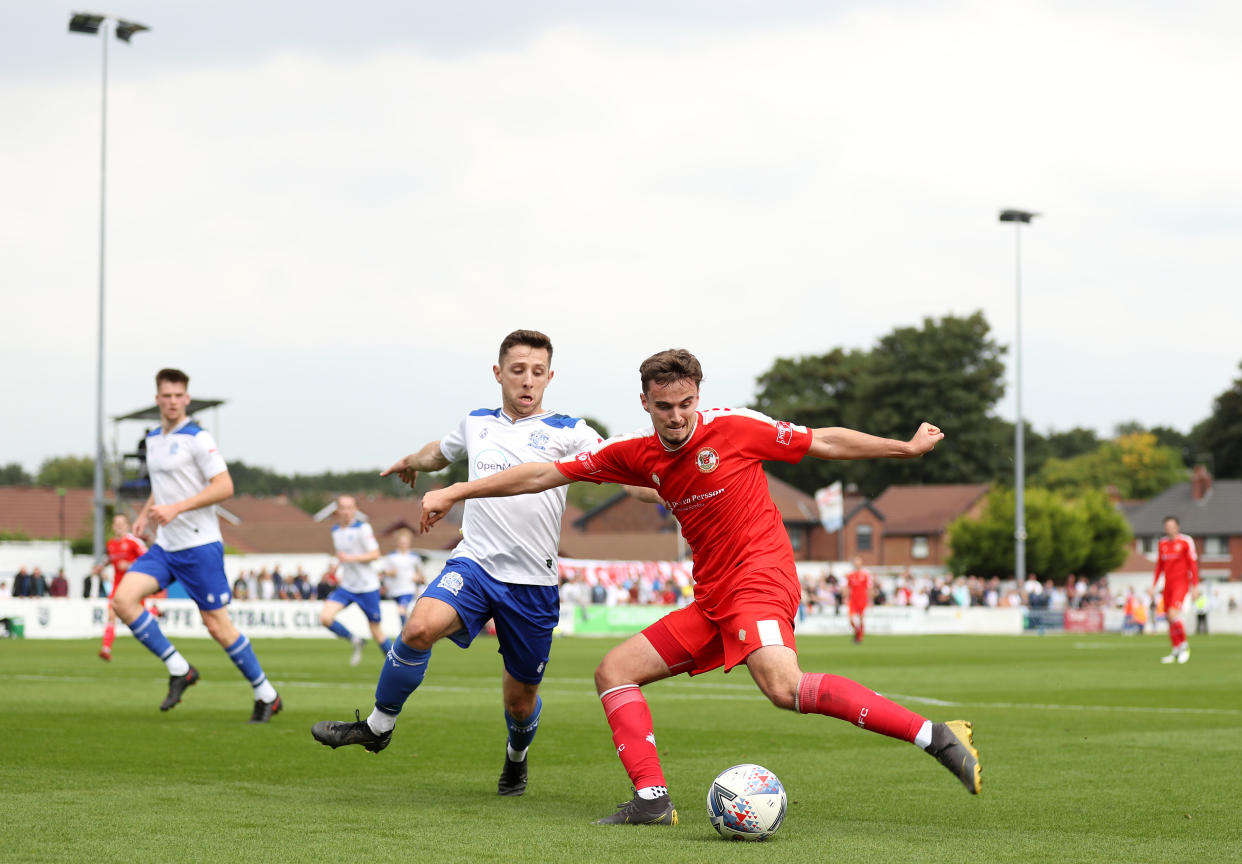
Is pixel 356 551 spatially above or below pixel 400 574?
above

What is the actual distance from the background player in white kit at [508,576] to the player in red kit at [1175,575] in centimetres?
1985

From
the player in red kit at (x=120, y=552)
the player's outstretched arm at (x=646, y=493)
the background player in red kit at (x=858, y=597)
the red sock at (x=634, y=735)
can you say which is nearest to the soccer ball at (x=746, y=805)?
the red sock at (x=634, y=735)

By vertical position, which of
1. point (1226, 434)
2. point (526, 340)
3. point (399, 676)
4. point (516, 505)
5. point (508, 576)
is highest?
point (1226, 434)

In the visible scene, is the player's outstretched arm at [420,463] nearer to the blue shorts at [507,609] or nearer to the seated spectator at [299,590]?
the blue shorts at [507,609]

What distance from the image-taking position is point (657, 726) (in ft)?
41.6

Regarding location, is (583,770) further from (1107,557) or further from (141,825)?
(1107,557)

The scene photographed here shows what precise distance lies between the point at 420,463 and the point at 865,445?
114 inches

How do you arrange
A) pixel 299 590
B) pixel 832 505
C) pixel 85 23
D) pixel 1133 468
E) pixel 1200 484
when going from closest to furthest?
pixel 85 23, pixel 299 590, pixel 832 505, pixel 1200 484, pixel 1133 468

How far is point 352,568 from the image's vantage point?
73.6ft

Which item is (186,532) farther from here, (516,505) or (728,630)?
(728,630)

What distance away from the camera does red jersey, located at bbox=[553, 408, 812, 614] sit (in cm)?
696

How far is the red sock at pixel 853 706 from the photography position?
6.55 m

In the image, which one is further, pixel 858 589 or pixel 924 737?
pixel 858 589

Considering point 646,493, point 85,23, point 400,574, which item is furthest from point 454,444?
point 85,23
